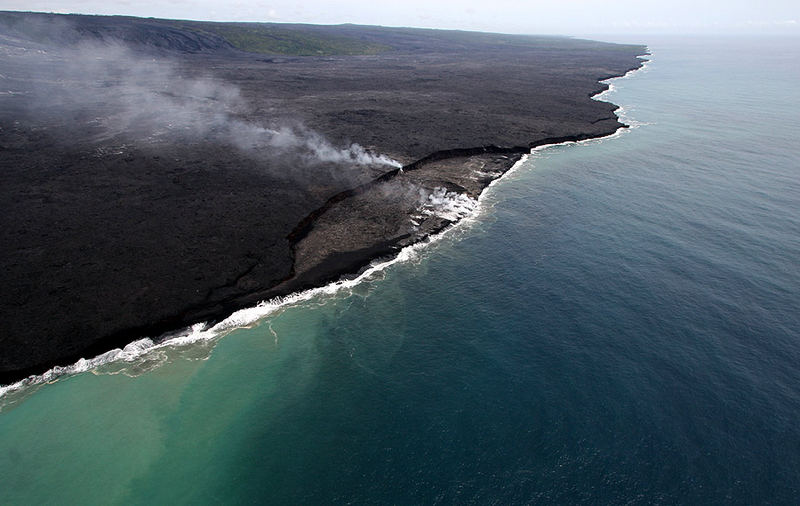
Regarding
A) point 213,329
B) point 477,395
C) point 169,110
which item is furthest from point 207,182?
point 477,395

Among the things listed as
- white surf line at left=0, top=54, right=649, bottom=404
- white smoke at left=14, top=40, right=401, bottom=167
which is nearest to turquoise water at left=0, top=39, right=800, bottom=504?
white surf line at left=0, top=54, right=649, bottom=404

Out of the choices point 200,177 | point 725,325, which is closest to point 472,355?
point 725,325

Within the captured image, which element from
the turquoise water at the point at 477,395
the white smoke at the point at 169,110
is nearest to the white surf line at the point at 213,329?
the turquoise water at the point at 477,395

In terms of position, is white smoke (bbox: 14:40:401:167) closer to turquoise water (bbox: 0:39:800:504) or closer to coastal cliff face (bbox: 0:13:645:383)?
coastal cliff face (bbox: 0:13:645:383)

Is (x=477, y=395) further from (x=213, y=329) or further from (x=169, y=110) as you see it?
(x=169, y=110)

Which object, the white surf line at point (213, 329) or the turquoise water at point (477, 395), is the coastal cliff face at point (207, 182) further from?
the turquoise water at point (477, 395)

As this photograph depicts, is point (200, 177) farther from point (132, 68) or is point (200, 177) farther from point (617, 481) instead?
point (132, 68)
